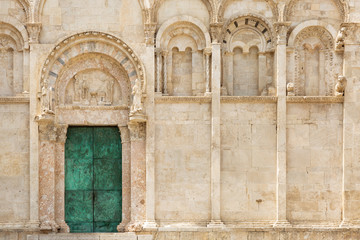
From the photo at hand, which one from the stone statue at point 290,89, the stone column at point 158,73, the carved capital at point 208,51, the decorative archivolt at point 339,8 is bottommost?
the stone statue at point 290,89

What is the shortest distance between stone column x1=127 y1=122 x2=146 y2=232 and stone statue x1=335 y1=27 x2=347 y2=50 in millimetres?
5506

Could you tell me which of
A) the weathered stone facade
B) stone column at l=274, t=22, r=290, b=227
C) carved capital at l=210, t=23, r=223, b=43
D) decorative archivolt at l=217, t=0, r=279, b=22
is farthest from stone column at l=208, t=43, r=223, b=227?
stone column at l=274, t=22, r=290, b=227

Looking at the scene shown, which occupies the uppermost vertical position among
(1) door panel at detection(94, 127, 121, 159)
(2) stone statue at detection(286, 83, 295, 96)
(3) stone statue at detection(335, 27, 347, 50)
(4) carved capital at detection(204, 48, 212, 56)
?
(3) stone statue at detection(335, 27, 347, 50)

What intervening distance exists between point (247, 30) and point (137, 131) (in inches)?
158

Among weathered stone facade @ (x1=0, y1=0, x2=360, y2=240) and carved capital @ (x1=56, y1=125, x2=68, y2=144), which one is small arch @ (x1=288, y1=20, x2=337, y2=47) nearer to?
weathered stone facade @ (x1=0, y1=0, x2=360, y2=240)

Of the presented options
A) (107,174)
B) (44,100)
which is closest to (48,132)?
(44,100)

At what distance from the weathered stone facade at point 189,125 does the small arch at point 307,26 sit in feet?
0.10

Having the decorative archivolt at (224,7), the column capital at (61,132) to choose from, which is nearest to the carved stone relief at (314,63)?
the decorative archivolt at (224,7)

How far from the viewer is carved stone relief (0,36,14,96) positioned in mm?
13500

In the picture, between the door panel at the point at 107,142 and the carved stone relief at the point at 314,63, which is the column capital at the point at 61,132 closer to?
the door panel at the point at 107,142

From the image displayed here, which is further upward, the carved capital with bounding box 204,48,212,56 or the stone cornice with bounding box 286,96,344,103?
the carved capital with bounding box 204,48,212,56

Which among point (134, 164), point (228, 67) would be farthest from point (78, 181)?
point (228, 67)

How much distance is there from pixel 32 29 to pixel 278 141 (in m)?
7.04

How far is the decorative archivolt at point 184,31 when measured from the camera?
13336mm
